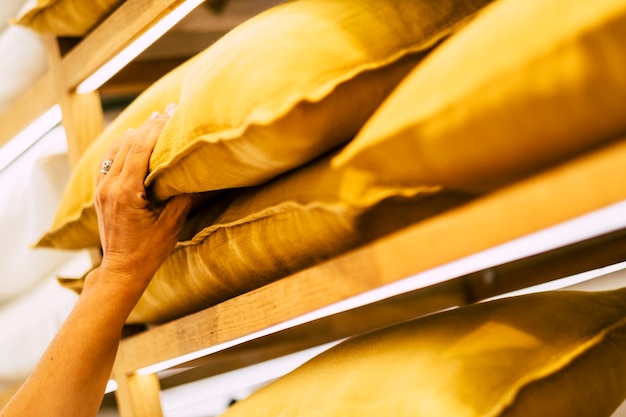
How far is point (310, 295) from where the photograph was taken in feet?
2.60

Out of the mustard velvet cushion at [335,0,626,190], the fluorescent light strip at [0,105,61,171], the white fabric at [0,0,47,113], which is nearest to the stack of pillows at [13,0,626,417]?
the mustard velvet cushion at [335,0,626,190]

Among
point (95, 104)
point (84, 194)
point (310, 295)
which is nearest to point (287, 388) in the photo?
point (310, 295)

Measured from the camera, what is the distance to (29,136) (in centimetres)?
172

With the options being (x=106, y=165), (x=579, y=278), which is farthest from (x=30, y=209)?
(x=579, y=278)

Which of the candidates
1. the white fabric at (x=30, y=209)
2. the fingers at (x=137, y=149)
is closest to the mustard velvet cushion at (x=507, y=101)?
the fingers at (x=137, y=149)

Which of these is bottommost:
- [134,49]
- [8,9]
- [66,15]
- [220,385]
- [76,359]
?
[220,385]

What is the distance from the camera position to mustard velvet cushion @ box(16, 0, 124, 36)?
4.32ft

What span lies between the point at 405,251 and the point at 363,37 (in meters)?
0.22

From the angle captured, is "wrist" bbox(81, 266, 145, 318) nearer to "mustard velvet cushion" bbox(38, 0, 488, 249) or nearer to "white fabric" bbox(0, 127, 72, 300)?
"mustard velvet cushion" bbox(38, 0, 488, 249)

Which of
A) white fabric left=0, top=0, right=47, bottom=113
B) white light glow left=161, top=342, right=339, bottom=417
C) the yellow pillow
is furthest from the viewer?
white fabric left=0, top=0, right=47, bottom=113

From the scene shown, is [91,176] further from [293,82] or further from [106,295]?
[293,82]

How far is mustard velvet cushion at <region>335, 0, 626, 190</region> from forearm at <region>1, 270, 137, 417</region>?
507 mm

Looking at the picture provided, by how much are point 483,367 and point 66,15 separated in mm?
976

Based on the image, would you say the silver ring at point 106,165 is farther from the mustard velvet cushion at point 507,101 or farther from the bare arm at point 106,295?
the mustard velvet cushion at point 507,101
